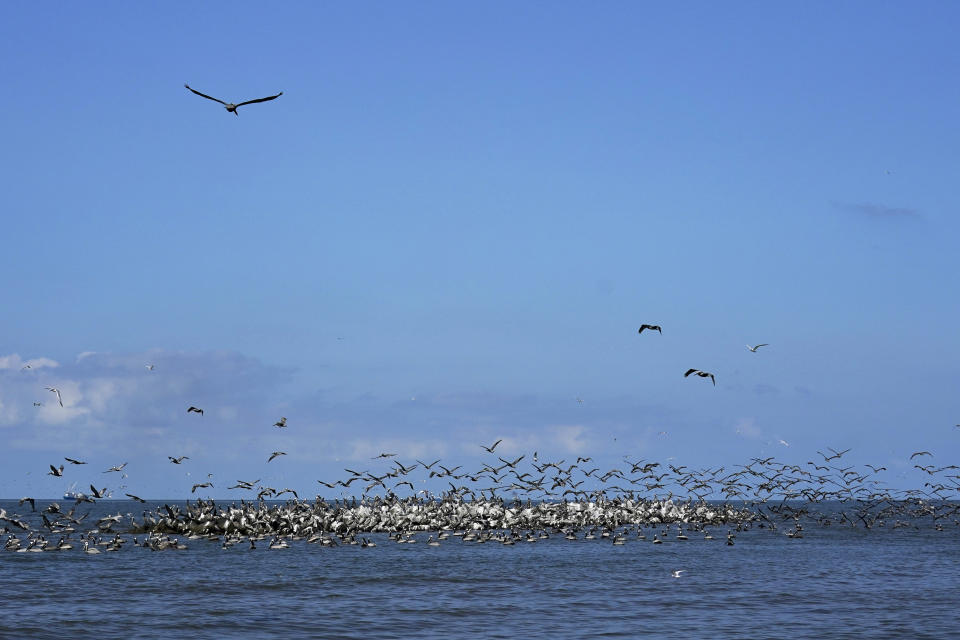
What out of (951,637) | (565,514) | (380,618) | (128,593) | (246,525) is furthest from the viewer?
(565,514)

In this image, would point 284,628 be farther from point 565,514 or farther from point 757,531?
point 757,531

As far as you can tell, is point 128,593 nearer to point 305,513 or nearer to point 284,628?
point 284,628

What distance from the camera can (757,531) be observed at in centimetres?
6700

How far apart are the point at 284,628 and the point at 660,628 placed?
390 inches

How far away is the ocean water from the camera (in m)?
25.7

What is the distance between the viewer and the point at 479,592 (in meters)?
32.8

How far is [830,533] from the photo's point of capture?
6706cm

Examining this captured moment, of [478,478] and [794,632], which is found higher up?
[478,478]

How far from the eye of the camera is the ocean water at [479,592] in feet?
84.4

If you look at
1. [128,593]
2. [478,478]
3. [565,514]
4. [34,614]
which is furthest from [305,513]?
[34,614]

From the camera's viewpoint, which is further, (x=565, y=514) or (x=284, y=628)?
(x=565, y=514)

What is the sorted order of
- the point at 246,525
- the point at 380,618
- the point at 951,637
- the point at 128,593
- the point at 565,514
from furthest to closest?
the point at 565,514, the point at 246,525, the point at 128,593, the point at 380,618, the point at 951,637

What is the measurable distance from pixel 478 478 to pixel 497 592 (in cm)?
2332

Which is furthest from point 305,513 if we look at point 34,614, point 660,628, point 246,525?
point 660,628
